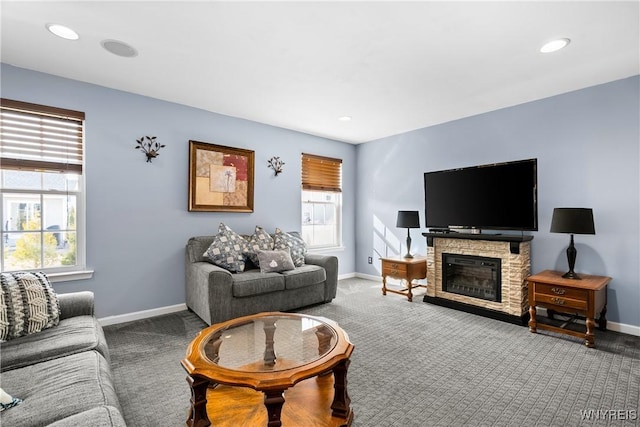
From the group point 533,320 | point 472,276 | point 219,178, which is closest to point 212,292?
point 219,178

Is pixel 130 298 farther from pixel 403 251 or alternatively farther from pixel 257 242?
pixel 403 251

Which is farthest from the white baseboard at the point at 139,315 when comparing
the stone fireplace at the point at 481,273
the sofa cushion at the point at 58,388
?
the stone fireplace at the point at 481,273

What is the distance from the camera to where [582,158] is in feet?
10.9

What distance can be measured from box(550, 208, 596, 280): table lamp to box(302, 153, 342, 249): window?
127 inches

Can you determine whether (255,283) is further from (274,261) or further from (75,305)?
(75,305)

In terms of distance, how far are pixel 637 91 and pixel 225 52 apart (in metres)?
3.83

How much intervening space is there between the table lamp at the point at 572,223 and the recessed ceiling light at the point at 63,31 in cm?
439

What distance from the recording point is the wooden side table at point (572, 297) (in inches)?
108

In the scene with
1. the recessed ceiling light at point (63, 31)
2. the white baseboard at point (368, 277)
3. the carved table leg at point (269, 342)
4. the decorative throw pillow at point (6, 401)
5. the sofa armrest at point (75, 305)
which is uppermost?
the recessed ceiling light at point (63, 31)

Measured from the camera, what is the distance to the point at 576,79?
3.09 metres

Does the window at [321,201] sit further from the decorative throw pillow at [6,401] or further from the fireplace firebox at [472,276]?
the decorative throw pillow at [6,401]

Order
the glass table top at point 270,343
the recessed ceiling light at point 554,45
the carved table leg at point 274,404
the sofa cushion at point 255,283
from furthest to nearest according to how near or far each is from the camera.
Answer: the sofa cushion at point 255,283 → the recessed ceiling light at point 554,45 → the glass table top at point 270,343 → the carved table leg at point 274,404

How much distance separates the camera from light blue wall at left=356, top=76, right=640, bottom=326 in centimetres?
304

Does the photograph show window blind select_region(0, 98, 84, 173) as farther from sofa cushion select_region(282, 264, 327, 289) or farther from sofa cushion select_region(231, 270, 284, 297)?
sofa cushion select_region(282, 264, 327, 289)
